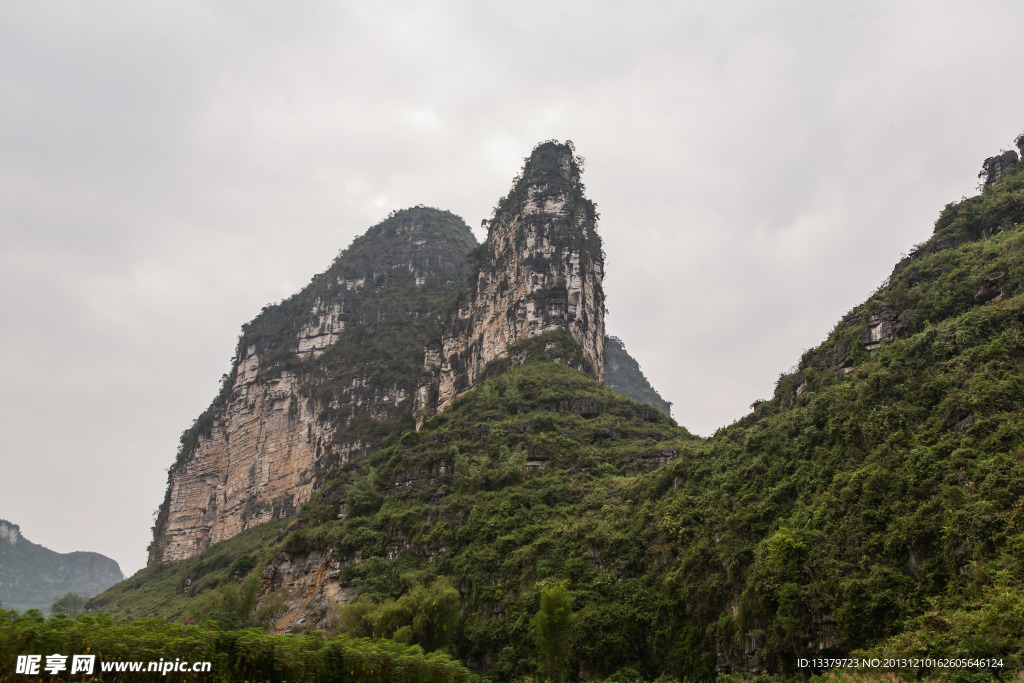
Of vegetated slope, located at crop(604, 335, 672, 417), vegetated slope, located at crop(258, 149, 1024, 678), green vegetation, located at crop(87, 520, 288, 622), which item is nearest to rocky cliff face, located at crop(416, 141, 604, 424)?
vegetated slope, located at crop(258, 149, 1024, 678)

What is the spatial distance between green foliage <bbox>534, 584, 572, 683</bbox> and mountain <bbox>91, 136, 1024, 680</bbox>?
77 mm

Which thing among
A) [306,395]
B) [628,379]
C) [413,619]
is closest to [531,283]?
[306,395]

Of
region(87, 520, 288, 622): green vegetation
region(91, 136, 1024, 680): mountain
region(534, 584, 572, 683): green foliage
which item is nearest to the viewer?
region(91, 136, 1024, 680): mountain

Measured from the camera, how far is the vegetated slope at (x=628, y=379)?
117 meters

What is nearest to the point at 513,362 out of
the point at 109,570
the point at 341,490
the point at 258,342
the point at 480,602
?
the point at 341,490

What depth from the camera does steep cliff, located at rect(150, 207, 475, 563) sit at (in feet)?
229

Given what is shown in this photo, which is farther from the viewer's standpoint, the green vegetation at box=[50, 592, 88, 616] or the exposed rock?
the green vegetation at box=[50, 592, 88, 616]

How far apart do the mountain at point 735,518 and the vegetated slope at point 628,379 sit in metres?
69.1

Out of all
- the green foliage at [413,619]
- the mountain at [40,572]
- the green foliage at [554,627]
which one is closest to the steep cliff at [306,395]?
the green foliage at [413,619]

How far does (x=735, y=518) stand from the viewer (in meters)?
22.7

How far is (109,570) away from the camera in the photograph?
145 metres

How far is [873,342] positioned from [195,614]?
35.3 meters

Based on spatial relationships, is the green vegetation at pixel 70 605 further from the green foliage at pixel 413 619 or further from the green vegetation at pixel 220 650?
the green vegetation at pixel 220 650

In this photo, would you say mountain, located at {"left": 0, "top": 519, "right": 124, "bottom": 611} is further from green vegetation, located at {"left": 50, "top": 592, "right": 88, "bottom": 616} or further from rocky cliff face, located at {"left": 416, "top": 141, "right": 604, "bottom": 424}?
rocky cliff face, located at {"left": 416, "top": 141, "right": 604, "bottom": 424}
